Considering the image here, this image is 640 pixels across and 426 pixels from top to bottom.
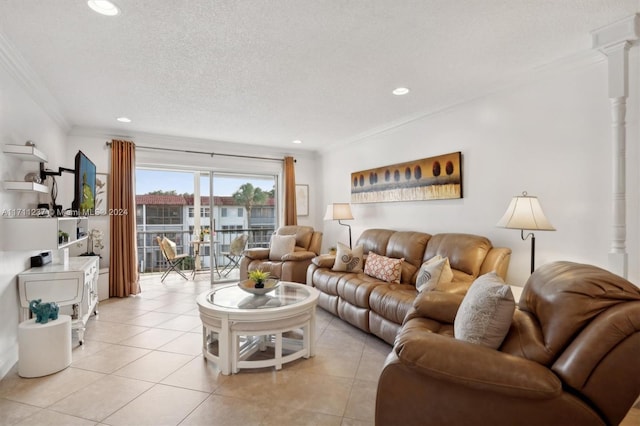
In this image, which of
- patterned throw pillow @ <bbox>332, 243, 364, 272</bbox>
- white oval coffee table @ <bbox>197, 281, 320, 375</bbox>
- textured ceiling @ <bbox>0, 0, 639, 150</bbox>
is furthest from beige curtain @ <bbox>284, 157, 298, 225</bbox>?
white oval coffee table @ <bbox>197, 281, 320, 375</bbox>

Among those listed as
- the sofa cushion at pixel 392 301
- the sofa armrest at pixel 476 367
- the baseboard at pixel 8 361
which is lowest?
the baseboard at pixel 8 361

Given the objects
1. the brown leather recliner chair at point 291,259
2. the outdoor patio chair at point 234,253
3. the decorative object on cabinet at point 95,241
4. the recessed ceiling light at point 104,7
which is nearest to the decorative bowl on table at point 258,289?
the brown leather recliner chair at point 291,259

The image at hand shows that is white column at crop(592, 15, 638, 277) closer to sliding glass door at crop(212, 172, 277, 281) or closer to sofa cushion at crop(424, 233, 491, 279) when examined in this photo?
sofa cushion at crop(424, 233, 491, 279)

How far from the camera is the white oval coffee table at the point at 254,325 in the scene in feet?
7.99

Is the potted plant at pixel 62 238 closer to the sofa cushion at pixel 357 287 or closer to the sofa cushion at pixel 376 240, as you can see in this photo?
the sofa cushion at pixel 357 287

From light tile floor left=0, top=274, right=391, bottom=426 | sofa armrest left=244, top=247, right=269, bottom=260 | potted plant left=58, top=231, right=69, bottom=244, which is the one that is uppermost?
potted plant left=58, top=231, right=69, bottom=244

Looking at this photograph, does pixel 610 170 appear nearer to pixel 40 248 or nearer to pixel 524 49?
pixel 524 49

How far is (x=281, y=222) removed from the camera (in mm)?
6238

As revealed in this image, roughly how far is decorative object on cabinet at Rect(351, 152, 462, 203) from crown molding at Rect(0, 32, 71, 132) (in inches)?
159

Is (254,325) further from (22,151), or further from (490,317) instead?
(22,151)

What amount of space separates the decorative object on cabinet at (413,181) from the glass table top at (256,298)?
2006 mm

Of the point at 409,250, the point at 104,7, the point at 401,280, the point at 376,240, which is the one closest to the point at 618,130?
the point at 409,250

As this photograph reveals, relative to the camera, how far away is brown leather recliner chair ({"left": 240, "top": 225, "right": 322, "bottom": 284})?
480 cm

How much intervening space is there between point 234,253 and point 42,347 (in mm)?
3748
